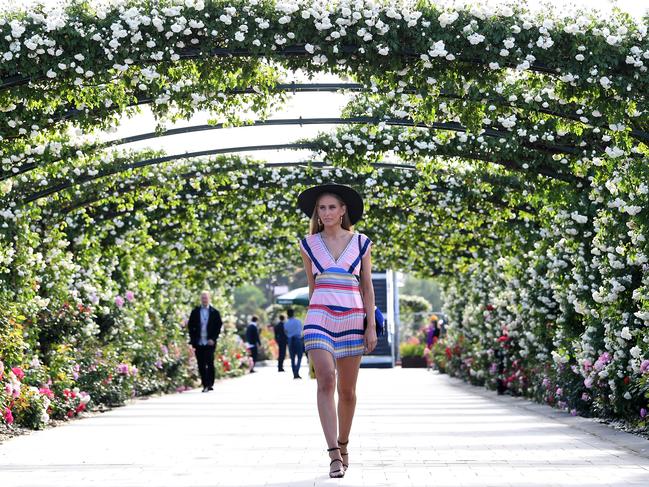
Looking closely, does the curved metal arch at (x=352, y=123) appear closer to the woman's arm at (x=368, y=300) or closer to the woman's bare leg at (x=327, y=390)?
the woman's arm at (x=368, y=300)

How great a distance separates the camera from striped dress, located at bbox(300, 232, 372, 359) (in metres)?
6.66

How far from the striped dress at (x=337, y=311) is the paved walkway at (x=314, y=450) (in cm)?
74

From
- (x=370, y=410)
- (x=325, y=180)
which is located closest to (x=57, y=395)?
(x=370, y=410)

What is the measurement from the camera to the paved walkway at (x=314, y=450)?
674 cm

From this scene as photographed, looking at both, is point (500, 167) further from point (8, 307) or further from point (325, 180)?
→ point (8, 307)

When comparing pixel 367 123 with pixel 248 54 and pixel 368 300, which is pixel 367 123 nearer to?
pixel 248 54

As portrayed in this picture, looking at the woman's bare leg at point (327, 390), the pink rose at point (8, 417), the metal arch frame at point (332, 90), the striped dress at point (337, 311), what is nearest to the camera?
the woman's bare leg at point (327, 390)

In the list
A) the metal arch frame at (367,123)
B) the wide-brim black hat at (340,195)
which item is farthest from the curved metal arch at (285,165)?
the wide-brim black hat at (340,195)

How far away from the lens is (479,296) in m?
21.1

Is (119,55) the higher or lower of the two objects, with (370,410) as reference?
higher

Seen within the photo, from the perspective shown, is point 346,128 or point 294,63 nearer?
point 294,63

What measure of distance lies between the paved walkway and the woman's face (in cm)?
144

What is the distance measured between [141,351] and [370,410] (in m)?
4.80

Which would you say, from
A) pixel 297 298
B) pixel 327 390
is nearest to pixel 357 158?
pixel 327 390
